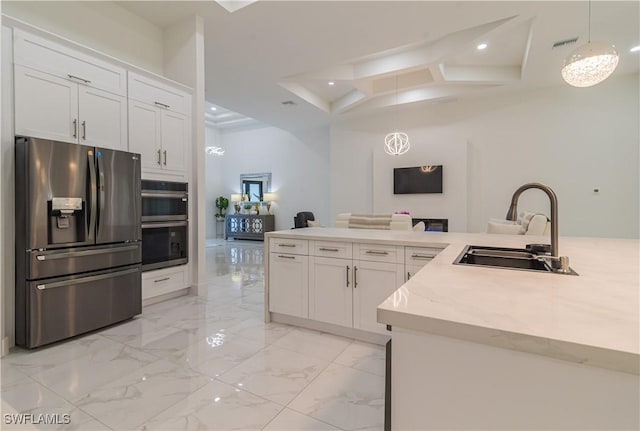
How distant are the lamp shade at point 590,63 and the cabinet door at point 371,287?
254 centimetres

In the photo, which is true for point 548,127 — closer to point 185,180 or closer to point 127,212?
point 185,180

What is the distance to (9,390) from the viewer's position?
1717 millimetres

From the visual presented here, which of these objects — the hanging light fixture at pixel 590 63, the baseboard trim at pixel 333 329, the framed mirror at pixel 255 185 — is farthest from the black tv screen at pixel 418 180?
the baseboard trim at pixel 333 329

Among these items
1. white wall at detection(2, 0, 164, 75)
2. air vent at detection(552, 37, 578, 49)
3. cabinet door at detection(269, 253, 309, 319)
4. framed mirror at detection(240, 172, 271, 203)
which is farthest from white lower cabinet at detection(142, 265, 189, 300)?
framed mirror at detection(240, 172, 271, 203)

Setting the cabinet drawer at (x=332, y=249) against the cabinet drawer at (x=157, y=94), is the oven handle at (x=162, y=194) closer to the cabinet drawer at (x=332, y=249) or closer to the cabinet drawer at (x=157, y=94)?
the cabinet drawer at (x=157, y=94)

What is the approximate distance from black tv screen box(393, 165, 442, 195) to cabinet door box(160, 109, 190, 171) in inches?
186

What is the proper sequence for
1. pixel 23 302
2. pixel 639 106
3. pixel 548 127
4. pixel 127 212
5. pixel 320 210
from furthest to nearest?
pixel 320 210
pixel 548 127
pixel 639 106
pixel 127 212
pixel 23 302

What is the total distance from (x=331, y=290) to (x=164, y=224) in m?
2.02

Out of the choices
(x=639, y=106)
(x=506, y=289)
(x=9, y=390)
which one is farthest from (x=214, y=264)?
(x=639, y=106)

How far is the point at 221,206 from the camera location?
9.86m

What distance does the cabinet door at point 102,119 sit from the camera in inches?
104

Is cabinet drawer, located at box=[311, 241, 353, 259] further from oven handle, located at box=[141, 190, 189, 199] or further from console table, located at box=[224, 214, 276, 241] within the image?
console table, located at box=[224, 214, 276, 241]

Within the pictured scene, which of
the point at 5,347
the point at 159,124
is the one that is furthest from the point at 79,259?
the point at 159,124

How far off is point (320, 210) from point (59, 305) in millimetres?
6691
